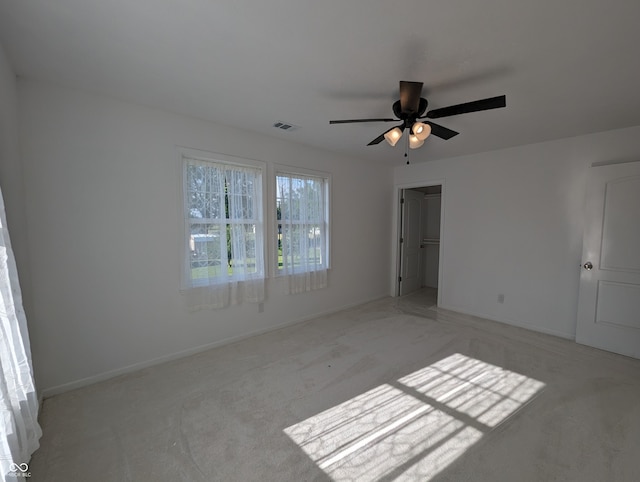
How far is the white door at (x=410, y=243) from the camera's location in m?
5.25

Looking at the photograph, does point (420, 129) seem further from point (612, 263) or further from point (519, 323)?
point (519, 323)

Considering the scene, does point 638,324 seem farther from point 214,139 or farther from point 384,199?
point 214,139

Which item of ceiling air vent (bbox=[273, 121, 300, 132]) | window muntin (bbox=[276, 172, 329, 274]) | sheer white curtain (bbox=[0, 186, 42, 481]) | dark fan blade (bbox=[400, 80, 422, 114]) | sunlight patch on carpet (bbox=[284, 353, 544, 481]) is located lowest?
sunlight patch on carpet (bbox=[284, 353, 544, 481])

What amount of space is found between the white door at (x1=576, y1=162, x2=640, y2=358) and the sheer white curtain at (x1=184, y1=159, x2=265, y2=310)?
152 inches

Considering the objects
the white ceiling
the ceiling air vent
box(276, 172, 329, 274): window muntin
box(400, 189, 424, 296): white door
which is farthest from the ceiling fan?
box(400, 189, 424, 296): white door

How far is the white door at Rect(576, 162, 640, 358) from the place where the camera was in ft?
9.46

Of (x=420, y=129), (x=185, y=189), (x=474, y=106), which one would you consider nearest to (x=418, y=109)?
(x=420, y=129)

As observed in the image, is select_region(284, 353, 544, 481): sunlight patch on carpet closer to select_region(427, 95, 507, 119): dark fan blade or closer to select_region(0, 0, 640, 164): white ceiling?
select_region(427, 95, 507, 119): dark fan blade

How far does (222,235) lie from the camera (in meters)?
3.02

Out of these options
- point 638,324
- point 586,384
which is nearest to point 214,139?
point 586,384

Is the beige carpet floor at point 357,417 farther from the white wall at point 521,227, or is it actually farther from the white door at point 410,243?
the white door at point 410,243

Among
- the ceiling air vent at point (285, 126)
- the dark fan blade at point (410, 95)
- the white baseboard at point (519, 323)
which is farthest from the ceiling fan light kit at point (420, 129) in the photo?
the white baseboard at point (519, 323)

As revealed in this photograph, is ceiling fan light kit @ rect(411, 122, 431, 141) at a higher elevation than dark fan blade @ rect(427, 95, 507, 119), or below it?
below

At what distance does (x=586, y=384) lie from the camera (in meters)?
2.37
